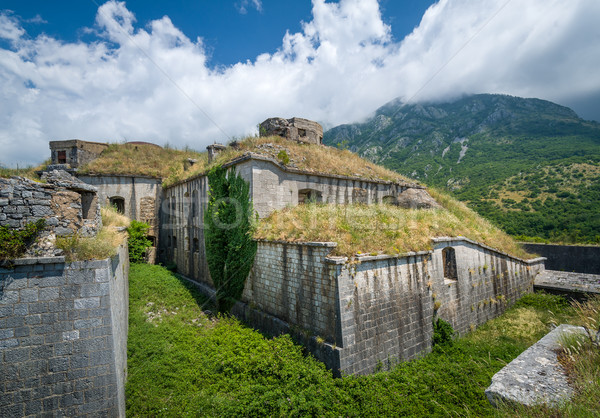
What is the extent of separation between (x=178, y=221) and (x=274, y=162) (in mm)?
9266

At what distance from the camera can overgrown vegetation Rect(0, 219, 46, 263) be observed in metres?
4.98

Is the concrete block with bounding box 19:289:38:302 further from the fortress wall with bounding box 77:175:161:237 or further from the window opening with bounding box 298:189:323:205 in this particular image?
the fortress wall with bounding box 77:175:161:237

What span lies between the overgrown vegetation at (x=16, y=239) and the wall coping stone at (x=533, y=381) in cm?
712

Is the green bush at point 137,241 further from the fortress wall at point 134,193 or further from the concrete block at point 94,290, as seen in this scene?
the concrete block at point 94,290

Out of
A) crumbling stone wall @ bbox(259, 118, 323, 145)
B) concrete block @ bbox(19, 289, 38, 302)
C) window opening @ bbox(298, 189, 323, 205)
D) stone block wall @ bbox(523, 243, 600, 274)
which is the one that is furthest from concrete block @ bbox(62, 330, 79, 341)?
stone block wall @ bbox(523, 243, 600, 274)

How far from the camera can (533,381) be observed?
2.14 m

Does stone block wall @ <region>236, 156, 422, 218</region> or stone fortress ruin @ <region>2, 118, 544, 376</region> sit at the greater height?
stone block wall @ <region>236, 156, 422, 218</region>

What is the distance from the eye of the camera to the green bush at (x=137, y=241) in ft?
57.6

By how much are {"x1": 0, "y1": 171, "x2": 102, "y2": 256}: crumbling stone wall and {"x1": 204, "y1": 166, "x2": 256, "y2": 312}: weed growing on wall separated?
556 cm

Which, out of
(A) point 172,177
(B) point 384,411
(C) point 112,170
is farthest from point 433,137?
(B) point 384,411

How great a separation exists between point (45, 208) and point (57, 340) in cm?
252

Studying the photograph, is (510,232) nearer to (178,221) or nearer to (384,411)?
(384,411)

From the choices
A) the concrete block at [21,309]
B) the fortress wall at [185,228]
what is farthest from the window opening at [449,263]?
the concrete block at [21,309]

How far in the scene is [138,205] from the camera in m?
19.6
